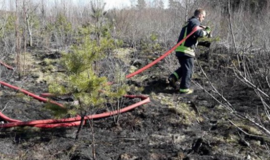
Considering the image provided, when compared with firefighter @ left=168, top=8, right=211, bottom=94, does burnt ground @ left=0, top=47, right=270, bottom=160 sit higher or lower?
lower

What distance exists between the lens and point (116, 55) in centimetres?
804

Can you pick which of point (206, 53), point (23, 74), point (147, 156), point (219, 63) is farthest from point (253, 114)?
point (23, 74)

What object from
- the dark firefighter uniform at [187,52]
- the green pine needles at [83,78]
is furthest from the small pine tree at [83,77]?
the dark firefighter uniform at [187,52]

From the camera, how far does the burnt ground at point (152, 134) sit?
10.2 feet

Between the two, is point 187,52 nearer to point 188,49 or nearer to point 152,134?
point 188,49

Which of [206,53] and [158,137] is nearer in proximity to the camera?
[158,137]

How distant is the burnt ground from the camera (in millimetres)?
3111

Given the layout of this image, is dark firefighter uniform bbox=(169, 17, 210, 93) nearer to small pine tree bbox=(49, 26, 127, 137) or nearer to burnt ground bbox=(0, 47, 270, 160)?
burnt ground bbox=(0, 47, 270, 160)

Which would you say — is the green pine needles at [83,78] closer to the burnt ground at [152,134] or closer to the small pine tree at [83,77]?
the small pine tree at [83,77]

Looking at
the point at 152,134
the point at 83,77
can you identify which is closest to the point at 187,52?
the point at 152,134

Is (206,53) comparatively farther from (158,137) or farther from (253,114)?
(158,137)

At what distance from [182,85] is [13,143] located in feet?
9.44

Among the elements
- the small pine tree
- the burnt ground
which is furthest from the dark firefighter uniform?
the small pine tree

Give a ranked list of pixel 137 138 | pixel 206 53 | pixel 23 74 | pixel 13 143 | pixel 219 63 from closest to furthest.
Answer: pixel 13 143 < pixel 137 138 < pixel 23 74 < pixel 219 63 < pixel 206 53
